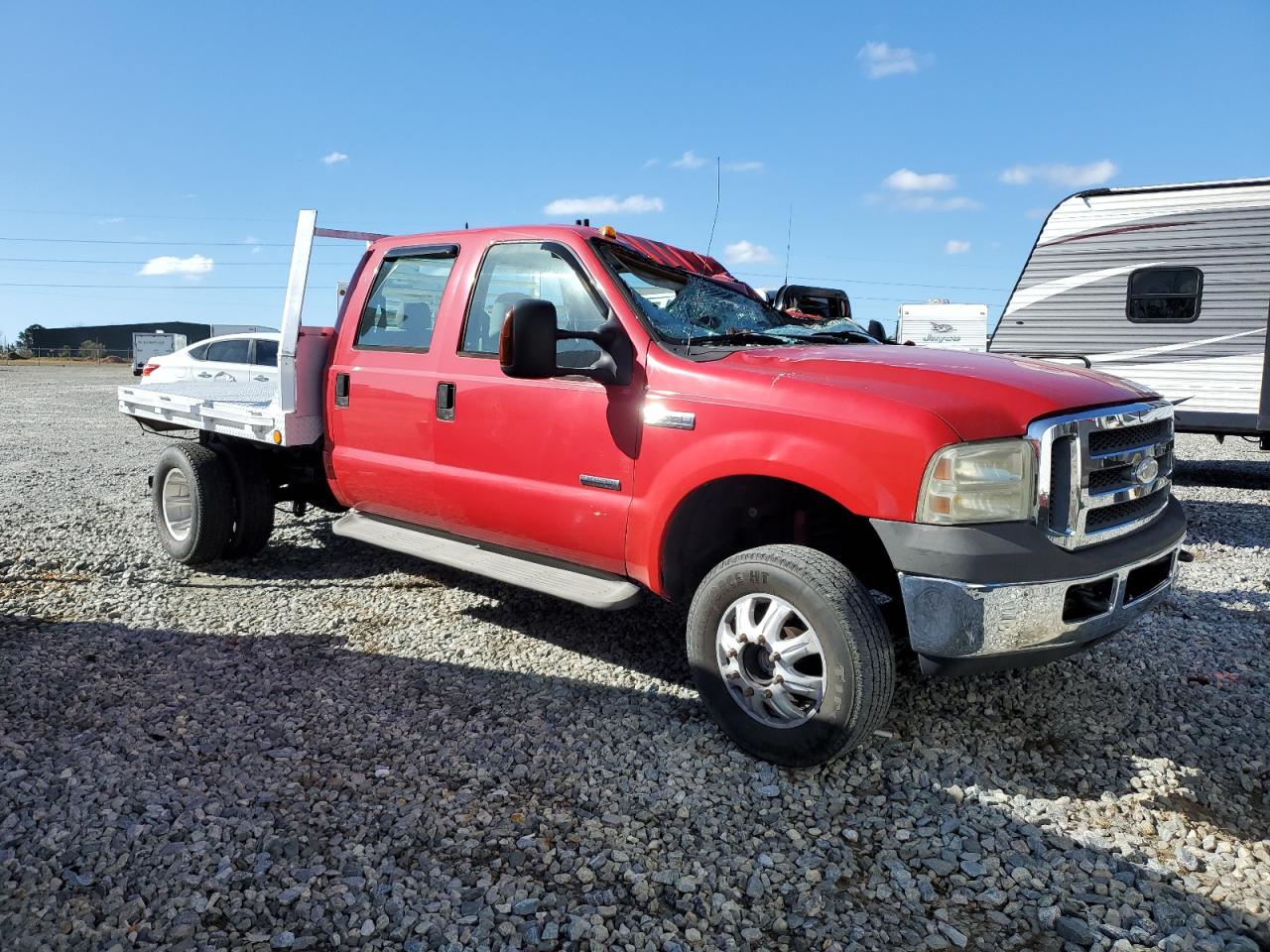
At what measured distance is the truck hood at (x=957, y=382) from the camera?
2.85 meters

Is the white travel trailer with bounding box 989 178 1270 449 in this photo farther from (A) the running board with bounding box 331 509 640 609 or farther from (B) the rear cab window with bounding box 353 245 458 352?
(A) the running board with bounding box 331 509 640 609

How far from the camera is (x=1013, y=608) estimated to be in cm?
278

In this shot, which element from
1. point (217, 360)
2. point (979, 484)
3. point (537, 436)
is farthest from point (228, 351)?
point (979, 484)

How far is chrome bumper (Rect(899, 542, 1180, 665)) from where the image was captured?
2.77 metres

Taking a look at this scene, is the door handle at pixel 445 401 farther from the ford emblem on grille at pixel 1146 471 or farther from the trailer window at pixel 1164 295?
the trailer window at pixel 1164 295

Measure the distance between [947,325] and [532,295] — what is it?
20119mm

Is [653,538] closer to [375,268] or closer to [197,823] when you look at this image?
[197,823]

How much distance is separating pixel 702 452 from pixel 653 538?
432 millimetres

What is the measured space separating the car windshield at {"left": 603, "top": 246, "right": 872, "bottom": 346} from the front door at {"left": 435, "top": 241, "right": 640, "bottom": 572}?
0.76 feet

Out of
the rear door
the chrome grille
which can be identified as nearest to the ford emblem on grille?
the chrome grille

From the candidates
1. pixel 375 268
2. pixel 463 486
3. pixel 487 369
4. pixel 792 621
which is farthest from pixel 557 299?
pixel 792 621

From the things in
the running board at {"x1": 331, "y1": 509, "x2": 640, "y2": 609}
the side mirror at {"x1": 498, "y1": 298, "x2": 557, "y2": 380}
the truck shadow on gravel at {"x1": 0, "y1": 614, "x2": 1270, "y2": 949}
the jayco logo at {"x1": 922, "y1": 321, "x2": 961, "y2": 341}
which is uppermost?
the jayco logo at {"x1": 922, "y1": 321, "x2": 961, "y2": 341}

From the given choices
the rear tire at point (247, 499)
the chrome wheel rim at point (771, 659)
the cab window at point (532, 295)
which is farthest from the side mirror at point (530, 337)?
the rear tire at point (247, 499)

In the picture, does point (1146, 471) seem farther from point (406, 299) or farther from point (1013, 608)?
point (406, 299)
